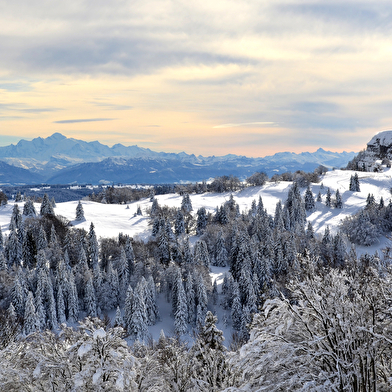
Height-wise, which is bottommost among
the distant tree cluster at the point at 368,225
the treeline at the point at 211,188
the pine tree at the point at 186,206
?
the distant tree cluster at the point at 368,225

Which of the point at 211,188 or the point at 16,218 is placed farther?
the point at 211,188

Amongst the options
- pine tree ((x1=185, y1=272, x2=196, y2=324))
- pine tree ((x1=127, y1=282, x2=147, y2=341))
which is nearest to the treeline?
pine tree ((x1=185, y1=272, x2=196, y2=324))

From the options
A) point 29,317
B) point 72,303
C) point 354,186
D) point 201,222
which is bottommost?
point 72,303

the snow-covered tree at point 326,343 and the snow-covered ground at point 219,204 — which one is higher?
the snow-covered tree at point 326,343

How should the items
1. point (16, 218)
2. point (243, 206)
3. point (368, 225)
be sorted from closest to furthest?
point (16, 218), point (368, 225), point (243, 206)

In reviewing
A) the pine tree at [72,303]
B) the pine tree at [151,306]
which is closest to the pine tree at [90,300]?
the pine tree at [72,303]

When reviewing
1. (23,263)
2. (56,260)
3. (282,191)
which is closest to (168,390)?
(56,260)

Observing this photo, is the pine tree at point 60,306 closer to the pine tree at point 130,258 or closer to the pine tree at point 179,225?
the pine tree at point 130,258

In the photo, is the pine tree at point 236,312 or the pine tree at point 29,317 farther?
the pine tree at point 236,312

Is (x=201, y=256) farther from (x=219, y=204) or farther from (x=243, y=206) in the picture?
(x=219, y=204)

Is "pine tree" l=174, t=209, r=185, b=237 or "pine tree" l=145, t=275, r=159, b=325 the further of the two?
"pine tree" l=174, t=209, r=185, b=237

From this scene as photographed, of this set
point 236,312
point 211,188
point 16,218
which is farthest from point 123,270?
point 211,188

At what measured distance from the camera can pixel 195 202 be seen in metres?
151

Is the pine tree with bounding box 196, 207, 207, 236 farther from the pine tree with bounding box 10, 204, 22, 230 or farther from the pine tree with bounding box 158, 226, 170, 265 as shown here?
the pine tree with bounding box 10, 204, 22, 230
